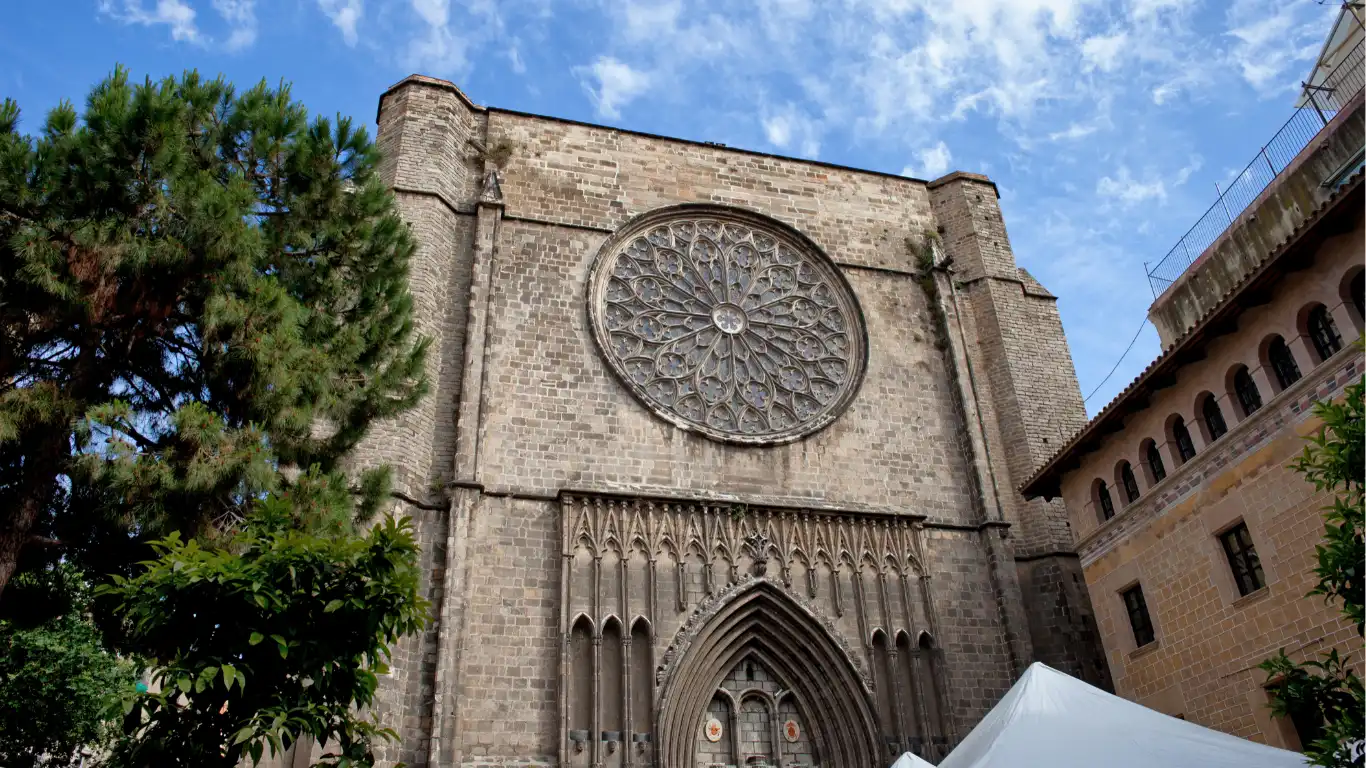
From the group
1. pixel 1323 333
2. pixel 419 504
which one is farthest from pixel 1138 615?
pixel 419 504

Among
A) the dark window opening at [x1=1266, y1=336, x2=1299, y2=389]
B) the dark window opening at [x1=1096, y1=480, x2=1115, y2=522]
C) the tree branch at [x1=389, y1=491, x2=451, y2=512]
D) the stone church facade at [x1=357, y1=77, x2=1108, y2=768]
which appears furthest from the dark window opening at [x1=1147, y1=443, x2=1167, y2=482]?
the tree branch at [x1=389, y1=491, x2=451, y2=512]

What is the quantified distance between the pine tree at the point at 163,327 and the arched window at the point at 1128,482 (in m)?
8.63

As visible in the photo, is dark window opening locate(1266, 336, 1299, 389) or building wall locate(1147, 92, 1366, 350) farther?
building wall locate(1147, 92, 1366, 350)

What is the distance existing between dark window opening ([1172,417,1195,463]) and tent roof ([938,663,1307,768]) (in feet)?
15.5

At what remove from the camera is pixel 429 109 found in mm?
15594

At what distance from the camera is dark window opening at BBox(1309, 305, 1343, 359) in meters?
9.26

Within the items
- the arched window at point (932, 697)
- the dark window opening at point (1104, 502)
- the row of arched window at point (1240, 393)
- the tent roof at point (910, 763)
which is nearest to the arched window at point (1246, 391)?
the row of arched window at point (1240, 393)

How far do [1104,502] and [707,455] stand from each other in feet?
16.7

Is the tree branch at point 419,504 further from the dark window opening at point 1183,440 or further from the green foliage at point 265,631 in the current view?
the dark window opening at point 1183,440

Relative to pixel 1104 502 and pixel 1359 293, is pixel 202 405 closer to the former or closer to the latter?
pixel 1359 293

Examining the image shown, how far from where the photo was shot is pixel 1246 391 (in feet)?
34.2

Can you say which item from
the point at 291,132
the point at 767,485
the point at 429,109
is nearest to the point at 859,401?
the point at 767,485

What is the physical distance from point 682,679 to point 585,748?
1.39 meters

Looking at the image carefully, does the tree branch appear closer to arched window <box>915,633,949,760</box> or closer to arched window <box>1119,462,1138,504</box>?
arched window <box>915,633,949,760</box>
